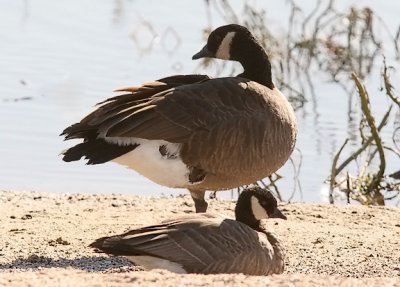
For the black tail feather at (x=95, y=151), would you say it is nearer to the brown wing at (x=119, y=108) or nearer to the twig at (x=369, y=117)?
the brown wing at (x=119, y=108)

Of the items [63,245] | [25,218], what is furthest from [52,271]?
[25,218]

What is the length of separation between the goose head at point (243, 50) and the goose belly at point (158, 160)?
124 cm

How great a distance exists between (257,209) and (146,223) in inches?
49.8

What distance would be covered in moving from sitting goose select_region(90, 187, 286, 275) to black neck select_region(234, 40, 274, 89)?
7.30ft

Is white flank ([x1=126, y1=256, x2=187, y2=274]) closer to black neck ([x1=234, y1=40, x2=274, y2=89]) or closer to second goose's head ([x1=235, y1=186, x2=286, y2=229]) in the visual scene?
second goose's head ([x1=235, y1=186, x2=286, y2=229])

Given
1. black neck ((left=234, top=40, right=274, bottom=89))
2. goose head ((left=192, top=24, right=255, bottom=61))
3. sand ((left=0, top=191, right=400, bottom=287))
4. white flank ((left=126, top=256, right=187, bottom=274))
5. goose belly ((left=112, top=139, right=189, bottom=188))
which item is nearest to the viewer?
sand ((left=0, top=191, right=400, bottom=287))

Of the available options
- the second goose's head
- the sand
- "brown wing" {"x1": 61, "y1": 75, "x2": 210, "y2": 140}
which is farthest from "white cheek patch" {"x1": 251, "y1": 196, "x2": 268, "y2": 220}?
"brown wing" {"x1": 61, "y1": 75, "x2": 210, "y2": 140}

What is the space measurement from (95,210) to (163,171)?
39.4 inches

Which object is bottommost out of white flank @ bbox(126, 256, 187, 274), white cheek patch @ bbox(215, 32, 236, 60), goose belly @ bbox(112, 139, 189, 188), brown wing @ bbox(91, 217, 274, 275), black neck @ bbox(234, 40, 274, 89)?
white flank @ bbox(126, 256, 187, 274)

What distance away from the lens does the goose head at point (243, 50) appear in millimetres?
10070

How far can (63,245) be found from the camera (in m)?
8.75

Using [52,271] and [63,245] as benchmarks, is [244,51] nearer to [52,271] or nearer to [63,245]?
[63,245]

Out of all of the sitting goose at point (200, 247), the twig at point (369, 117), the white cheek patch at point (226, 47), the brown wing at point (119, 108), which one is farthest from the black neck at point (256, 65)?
the sitting goose at point (200, 247)

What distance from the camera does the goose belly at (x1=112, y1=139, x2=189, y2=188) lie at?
909 centimetres
